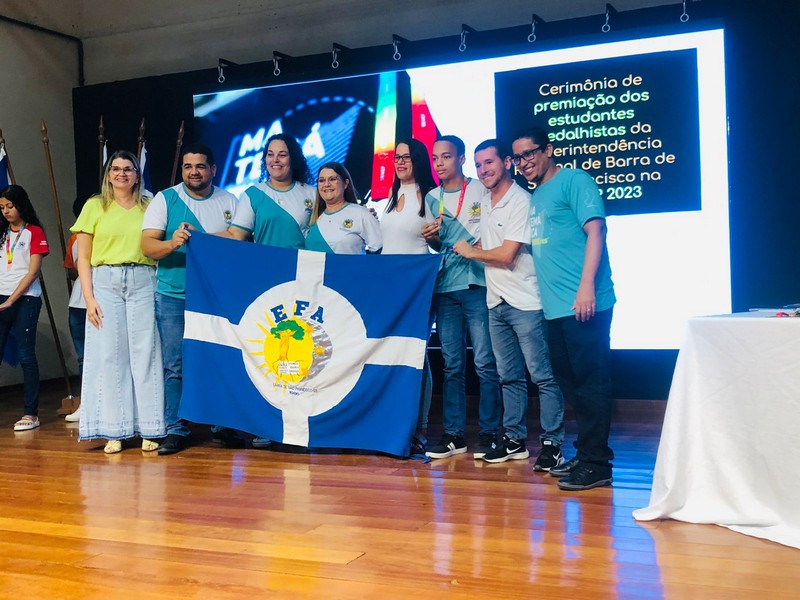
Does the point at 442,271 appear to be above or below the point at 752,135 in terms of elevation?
below

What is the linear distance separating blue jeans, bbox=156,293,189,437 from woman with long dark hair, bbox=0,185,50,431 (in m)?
1.24

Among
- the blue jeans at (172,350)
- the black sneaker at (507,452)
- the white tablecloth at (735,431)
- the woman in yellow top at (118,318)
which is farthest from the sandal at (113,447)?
the white tablecloth at (735,431)

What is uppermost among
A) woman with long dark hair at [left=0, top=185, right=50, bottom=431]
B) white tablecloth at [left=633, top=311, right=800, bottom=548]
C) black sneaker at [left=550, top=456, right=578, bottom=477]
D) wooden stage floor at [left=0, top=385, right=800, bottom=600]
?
woman with long dark hair at [left=0, top=185, right=50, bottom=431]

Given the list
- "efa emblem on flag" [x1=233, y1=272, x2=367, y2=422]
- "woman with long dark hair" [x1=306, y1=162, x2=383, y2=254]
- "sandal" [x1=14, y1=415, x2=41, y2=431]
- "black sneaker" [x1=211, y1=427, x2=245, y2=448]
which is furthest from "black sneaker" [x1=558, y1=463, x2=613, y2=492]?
"sandal" [x1=14, y1=415, x2=41, y2=431]

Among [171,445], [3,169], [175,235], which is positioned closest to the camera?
[175,235]

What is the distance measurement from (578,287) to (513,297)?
395 millimetres

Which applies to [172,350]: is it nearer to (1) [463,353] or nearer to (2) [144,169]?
(1) [463,353]

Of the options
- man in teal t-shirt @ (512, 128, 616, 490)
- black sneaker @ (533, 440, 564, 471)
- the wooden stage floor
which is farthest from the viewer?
black sneaker @ (533, 440, 564, 471)

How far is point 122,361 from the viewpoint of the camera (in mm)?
4203

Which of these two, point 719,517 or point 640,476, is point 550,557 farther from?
point 640,476

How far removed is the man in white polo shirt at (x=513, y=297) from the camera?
354 cm

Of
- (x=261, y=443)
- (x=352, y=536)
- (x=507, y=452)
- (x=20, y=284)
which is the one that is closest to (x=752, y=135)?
(x=507, y=452)

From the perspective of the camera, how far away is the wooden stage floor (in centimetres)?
220

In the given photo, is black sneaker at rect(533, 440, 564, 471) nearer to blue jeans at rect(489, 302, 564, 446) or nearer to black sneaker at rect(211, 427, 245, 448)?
blue jeans at rect(489, 302, 564, 446)
